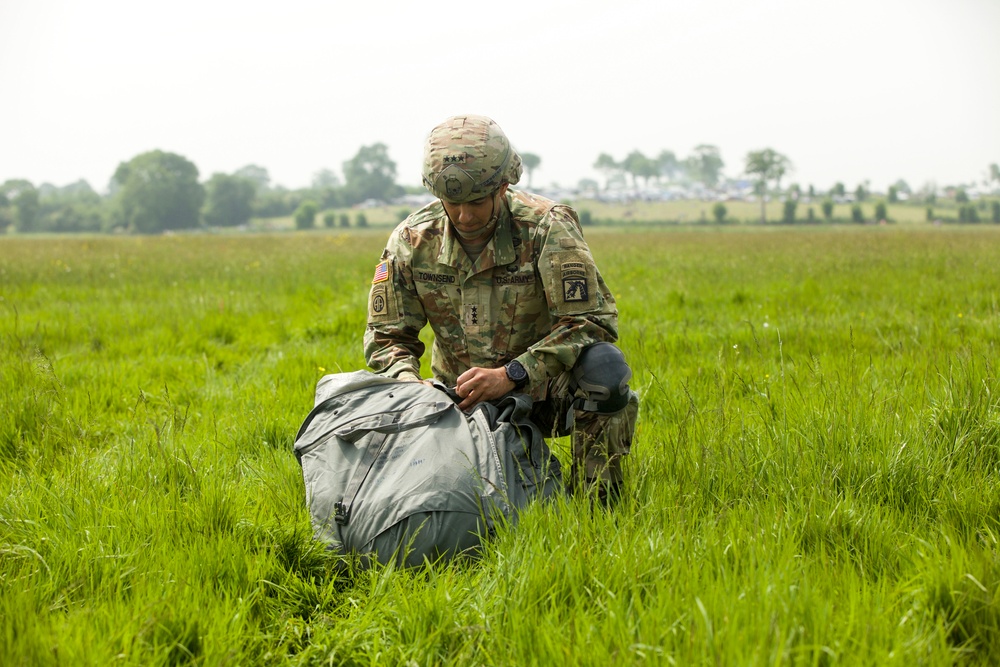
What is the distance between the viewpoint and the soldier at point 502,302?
2.94 metres

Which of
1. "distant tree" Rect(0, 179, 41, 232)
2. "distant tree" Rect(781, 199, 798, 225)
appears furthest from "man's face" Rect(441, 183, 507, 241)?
"distant tree" Rect(0, 179, 41, 232)

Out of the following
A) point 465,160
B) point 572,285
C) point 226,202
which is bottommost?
point 572,285

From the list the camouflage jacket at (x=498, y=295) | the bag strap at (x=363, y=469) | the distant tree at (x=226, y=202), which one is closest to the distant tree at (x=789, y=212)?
the distant tree at (x=226, y=202)

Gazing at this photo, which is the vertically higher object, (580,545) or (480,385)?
(480,385)

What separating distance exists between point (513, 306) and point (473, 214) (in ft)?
1.49

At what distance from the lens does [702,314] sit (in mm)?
7352

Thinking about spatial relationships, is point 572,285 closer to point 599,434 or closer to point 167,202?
point 599,434

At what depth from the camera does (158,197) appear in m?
107

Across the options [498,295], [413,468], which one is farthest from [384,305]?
[413,468]

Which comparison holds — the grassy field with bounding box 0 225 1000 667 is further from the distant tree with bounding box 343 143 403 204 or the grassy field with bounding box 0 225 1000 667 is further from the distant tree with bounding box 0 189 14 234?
the distant tree with bounding box 343 143 403 204

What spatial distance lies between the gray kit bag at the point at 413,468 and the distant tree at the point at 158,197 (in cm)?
11154

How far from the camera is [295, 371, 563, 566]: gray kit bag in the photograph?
96.0 inches

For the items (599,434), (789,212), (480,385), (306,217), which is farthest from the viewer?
(306,217)

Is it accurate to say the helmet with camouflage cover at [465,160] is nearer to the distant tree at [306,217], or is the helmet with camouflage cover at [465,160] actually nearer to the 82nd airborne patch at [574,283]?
the 82nd airborne patch at [574,283]
